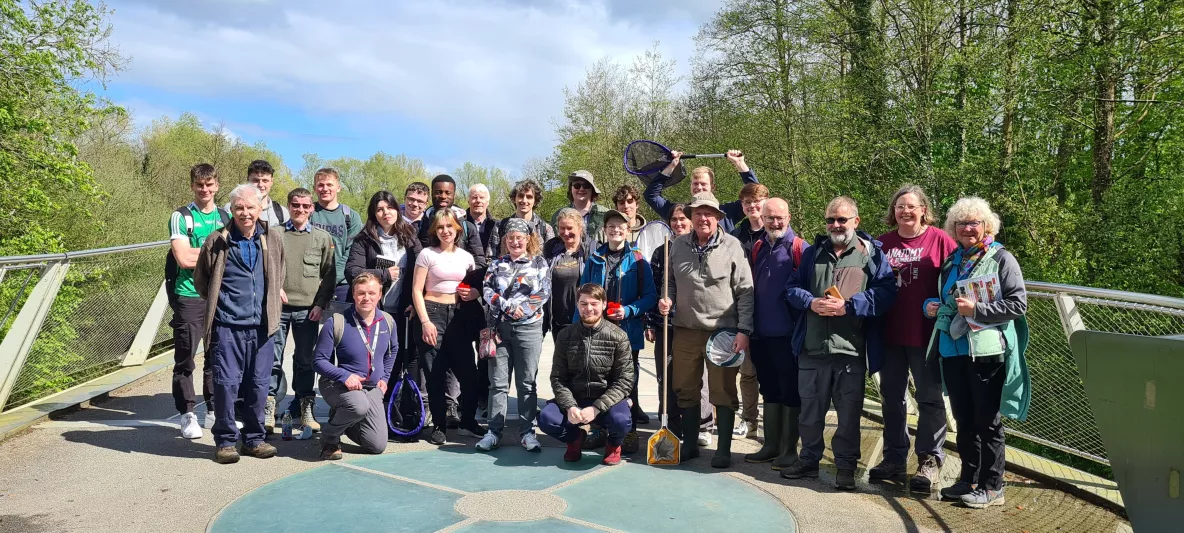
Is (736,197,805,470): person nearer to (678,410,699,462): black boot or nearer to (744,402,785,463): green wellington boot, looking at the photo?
(744,402,785,463): green wellington boot

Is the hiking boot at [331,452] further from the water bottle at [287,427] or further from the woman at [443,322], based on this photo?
the woman at [443,322]

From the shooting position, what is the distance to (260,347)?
5418 millimetres

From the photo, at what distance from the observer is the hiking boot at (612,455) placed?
5359 millimetres

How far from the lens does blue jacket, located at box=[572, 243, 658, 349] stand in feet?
18.6

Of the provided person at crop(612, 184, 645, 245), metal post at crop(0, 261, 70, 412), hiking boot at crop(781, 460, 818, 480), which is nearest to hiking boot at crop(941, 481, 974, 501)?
hiking boot at crop(781, 460, 818, 480)

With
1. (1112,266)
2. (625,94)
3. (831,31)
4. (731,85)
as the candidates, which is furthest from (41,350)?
(625,94)

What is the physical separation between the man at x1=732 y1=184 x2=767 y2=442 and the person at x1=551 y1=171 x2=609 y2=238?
1.22m

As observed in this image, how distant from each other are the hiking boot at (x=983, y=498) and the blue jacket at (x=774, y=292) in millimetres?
1385

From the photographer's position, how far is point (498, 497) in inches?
180

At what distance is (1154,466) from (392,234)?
4.95m

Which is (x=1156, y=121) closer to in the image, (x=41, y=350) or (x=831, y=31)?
(x=831, y=31)

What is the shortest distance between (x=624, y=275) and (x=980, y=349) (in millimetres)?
2294

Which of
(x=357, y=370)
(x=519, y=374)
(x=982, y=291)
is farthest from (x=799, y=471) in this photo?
(x=357, y=370)

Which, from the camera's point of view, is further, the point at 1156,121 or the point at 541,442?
the point at 1156,121
